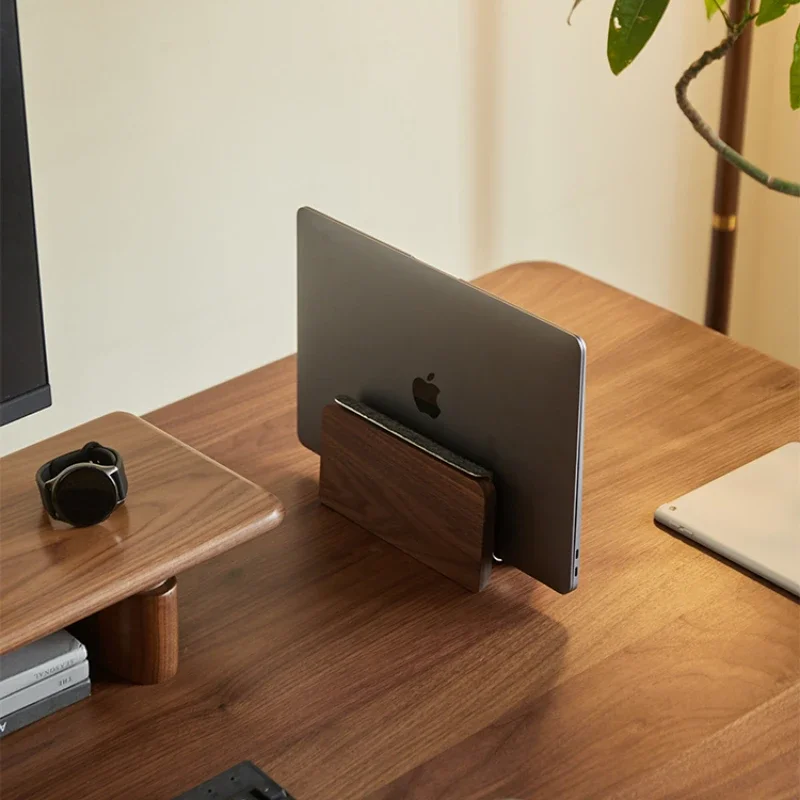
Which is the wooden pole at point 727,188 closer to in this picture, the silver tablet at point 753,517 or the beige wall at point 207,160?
the beige wall at point 207,160

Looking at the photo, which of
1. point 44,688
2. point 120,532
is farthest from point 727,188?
point 44,688

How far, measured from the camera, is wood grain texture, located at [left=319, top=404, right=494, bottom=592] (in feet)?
3.92

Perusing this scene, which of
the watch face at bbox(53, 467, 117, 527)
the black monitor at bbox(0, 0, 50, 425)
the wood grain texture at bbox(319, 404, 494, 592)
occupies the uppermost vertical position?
the black monitor at bbox(0, 0, 50, 425)

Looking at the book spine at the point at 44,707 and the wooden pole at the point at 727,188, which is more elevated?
the wooden pole at the point at 727,188

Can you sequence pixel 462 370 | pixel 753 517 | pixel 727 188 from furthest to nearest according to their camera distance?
1. pixel 727 188
2. pixel 753 517
3. pixel 462 370

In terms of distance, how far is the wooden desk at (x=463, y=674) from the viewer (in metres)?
1.02

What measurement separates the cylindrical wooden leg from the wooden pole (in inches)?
52.6

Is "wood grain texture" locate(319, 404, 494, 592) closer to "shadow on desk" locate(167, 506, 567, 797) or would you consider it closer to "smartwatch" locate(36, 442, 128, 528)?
"shadow on desk" locate(167, 506, 567, 797)

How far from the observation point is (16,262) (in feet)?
3.64

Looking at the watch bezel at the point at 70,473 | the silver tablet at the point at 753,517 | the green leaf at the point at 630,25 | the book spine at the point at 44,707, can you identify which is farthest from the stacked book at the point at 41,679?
the green leaf at the point at 630,25

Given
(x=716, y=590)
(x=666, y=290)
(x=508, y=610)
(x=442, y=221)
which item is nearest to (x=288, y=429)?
(x=508, y=610)

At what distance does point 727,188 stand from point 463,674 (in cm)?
125

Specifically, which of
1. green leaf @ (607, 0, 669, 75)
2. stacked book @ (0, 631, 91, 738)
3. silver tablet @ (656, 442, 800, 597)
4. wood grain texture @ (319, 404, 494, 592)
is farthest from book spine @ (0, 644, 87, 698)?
green leaf @ (607, 0, 669, 75)

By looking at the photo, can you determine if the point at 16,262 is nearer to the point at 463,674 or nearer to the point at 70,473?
the point at 70,473
